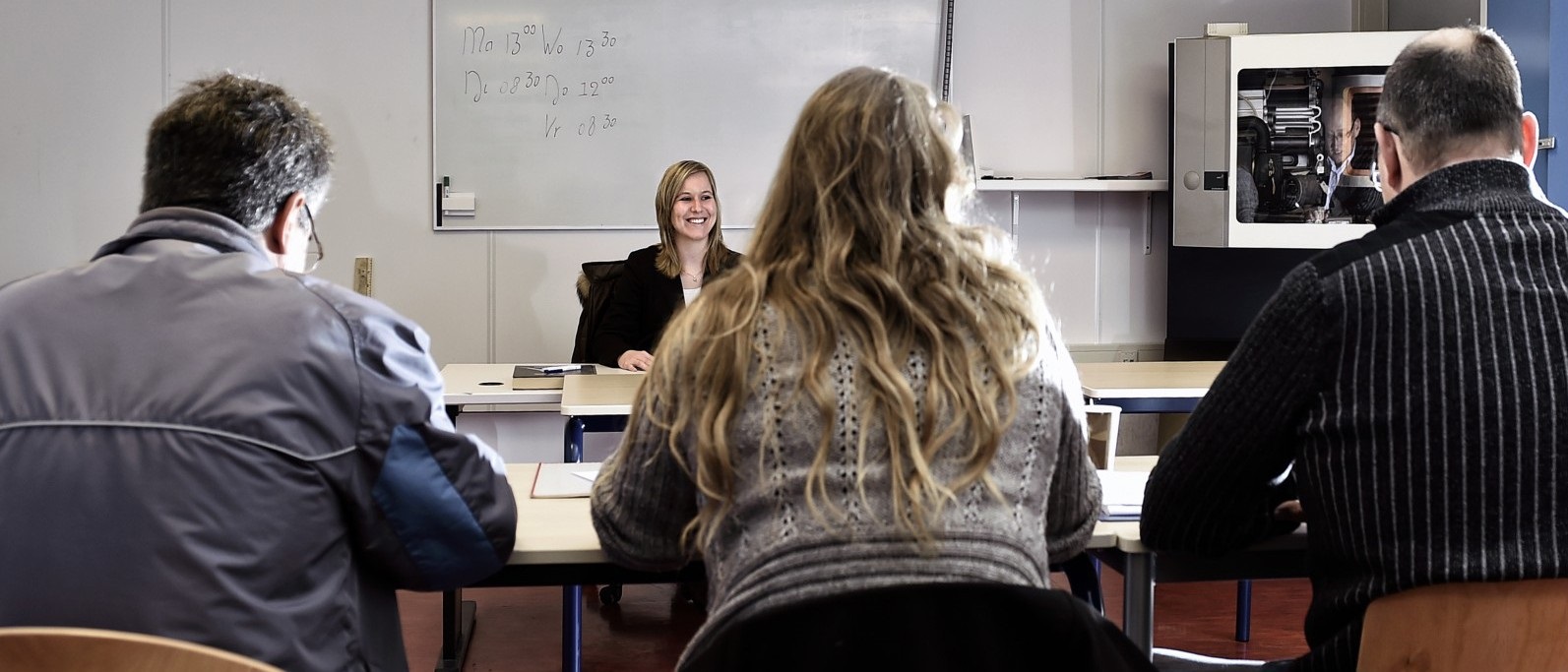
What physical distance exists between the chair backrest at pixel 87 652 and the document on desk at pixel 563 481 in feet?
3.39

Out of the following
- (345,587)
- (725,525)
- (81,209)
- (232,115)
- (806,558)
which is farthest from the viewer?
(81,209)

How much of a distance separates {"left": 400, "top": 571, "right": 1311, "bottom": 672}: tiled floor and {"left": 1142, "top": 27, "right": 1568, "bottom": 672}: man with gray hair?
5.53 feet

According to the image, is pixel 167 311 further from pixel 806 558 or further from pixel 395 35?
pixel 395 35

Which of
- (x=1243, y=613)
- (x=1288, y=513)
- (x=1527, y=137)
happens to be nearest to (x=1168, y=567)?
(x=1288, y=513)

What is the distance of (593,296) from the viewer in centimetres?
425

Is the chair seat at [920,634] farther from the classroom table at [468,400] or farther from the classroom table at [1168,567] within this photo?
the classroom table at [468,400]

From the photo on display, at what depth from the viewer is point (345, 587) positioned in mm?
1438

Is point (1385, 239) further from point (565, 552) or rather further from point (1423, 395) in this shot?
point (565, 552)

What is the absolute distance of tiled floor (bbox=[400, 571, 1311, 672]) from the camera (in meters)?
3.25

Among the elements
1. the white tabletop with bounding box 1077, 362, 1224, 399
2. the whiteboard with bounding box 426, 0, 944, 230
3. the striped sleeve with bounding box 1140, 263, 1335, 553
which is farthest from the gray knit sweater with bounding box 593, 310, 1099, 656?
the whiteboard with bounding box 426, 0, 944, 230

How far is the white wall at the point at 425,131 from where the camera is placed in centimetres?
491

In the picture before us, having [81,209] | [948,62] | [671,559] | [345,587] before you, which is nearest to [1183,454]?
[671,559]

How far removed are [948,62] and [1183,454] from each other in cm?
388

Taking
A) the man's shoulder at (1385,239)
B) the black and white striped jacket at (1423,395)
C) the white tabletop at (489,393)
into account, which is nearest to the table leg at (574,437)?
the white tabletop at (489,393)
